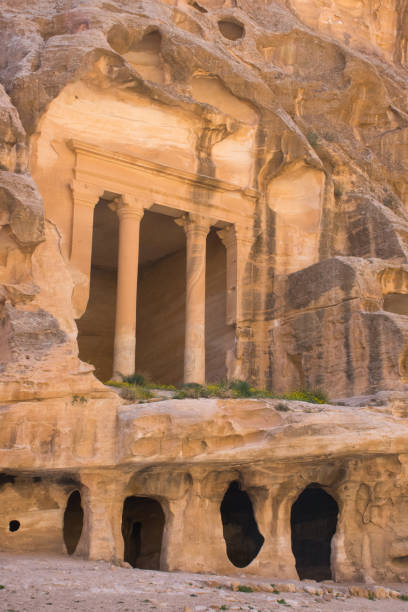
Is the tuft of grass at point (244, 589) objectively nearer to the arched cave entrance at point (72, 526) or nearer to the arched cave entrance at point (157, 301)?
the arched cave entrance at point (72, 526)

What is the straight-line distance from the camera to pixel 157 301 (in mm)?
27891

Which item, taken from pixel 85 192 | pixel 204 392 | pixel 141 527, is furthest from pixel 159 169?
pixel 141 527

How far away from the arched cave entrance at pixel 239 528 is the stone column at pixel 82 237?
6.62 metres

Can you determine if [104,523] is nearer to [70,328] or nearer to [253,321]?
[70,328]

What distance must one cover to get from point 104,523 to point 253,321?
338 inches

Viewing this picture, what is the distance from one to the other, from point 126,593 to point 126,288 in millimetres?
10157

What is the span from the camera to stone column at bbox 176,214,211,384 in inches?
862

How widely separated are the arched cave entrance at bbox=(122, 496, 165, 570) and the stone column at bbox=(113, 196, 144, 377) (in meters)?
3.57

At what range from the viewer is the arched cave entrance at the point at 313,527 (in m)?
22.1

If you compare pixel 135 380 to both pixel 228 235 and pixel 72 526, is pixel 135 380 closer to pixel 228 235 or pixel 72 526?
pixel 72 526

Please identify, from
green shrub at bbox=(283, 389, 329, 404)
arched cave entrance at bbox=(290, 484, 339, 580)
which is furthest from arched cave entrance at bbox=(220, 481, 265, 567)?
green shrub at bbox=(283, 389, 329, 404)

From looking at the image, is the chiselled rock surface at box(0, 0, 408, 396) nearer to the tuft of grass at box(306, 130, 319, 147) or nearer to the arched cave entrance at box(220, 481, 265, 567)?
the tuft of grass at box(306, 130, 319, 147)

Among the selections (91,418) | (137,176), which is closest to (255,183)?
(137,176)

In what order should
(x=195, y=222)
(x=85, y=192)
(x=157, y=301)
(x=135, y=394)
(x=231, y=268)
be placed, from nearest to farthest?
(x=135, y=394) < (x=85, y=192) < (x=195, y=222) < (x=231, y=268) < (x=157, y=301)
